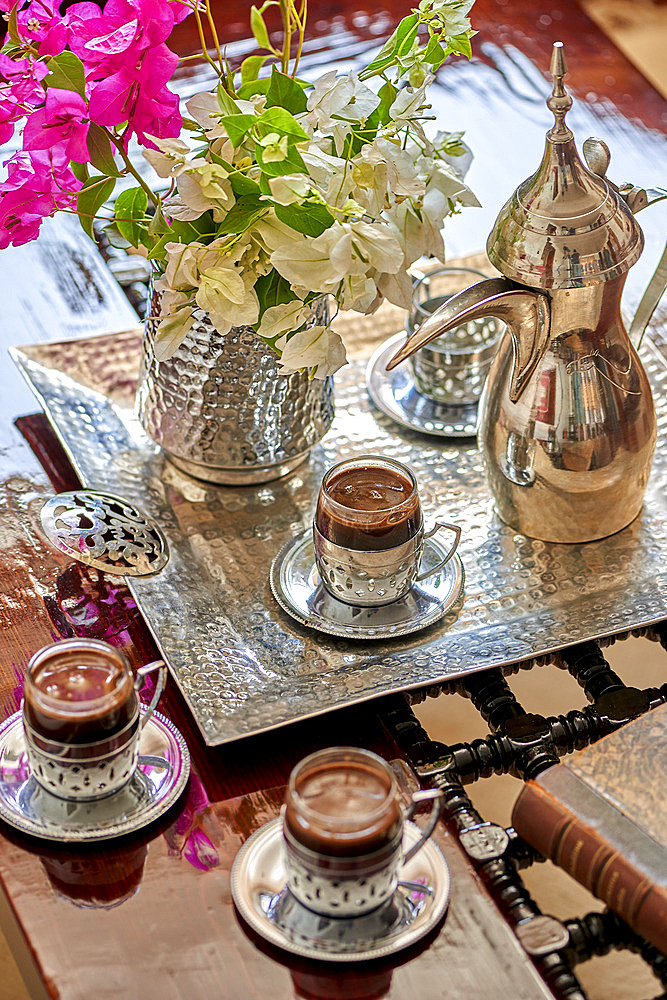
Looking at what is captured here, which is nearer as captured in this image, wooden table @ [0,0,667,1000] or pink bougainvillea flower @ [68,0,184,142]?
wooden table @ [0,0,667,1000]

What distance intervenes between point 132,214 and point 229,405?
131mm

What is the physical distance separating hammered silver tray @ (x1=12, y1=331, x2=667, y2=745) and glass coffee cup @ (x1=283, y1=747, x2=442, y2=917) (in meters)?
0.11

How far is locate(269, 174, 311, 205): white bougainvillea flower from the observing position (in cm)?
63

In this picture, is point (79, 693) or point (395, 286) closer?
point (79, 693)

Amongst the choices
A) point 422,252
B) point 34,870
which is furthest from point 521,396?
point 34,870

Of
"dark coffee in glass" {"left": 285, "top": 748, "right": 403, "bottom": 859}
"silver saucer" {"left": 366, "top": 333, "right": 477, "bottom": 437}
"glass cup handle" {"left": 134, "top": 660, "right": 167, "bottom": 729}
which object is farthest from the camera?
"silver saucer" {"left": 366, "top": 333, "right": 477, "bottom": 437}

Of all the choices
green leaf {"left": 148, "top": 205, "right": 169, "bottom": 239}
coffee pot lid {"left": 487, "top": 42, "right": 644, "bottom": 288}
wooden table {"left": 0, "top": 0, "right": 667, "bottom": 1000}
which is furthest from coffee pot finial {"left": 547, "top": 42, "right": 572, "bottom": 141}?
wooden table {"left": 0, "top": 0, "right": 667, "bottom": 1000}

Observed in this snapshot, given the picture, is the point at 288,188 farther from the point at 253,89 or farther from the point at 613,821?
the point at 613,821

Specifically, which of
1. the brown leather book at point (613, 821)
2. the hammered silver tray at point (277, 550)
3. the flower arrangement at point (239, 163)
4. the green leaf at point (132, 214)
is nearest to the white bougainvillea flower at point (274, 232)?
the flower arrangement at point (239, 163)

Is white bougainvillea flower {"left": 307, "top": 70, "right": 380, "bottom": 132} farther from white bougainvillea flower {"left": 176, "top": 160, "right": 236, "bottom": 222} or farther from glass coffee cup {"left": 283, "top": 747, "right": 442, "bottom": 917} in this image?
glass coffee cup {"left": 283, "top": 747, "right": 442, "bottom": 917}

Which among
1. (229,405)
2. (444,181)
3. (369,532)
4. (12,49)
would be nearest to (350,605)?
(369,532)

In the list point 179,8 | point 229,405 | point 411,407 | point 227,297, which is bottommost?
point 411,407

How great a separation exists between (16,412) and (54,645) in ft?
1.15

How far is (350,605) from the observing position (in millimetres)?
710
